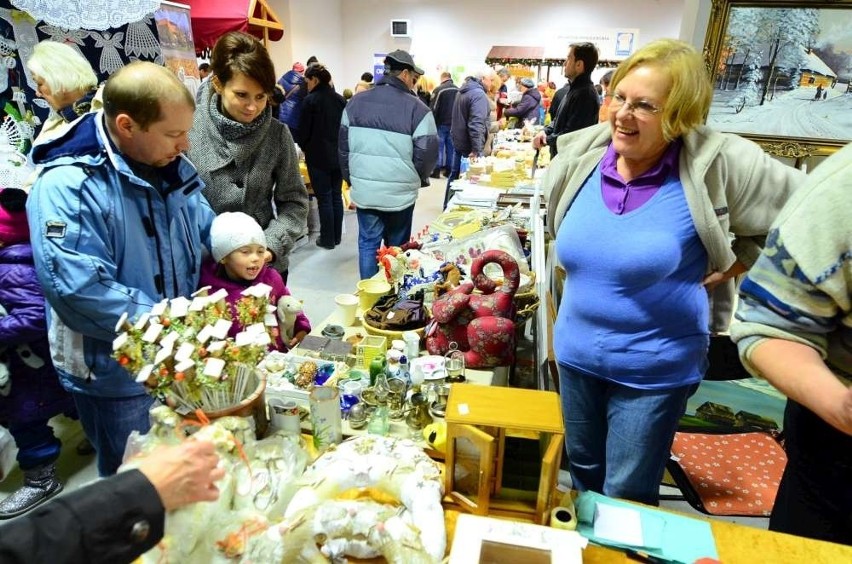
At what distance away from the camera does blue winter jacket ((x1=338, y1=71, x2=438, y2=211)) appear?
3.47m

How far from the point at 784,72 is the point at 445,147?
582cm

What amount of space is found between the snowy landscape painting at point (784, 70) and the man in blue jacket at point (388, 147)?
1733 millimetres

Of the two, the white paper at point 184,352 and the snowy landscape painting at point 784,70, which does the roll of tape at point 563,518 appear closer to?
the white paper at point 184,352

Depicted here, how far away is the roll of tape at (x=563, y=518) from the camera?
1091 mm

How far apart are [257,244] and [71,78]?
51.7 inches

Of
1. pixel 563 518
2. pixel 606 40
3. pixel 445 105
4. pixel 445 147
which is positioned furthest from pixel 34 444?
pixel 606 40

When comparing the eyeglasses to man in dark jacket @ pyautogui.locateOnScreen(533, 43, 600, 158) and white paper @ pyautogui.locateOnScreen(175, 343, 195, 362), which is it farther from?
man in dark jacket @ pyautogui.locateOnScreen(533, 43, 600, 158)

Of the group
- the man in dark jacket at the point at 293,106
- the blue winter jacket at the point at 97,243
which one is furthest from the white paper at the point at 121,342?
the man in dark jacket at the point at 293,106

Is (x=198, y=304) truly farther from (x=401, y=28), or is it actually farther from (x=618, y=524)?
(x=401, y=28)

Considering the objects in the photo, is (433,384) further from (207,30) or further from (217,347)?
(207,30)

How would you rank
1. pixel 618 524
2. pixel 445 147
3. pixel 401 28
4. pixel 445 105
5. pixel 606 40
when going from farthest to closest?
pixel 401 28 → pixel 606 40 → pixel 445 147 → pixel 445 105 → pixel 618 524

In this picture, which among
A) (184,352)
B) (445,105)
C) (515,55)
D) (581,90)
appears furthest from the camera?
(515,55)

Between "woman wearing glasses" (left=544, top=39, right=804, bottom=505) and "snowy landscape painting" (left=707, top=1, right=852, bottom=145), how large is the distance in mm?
1778

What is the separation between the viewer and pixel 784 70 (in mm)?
2926
